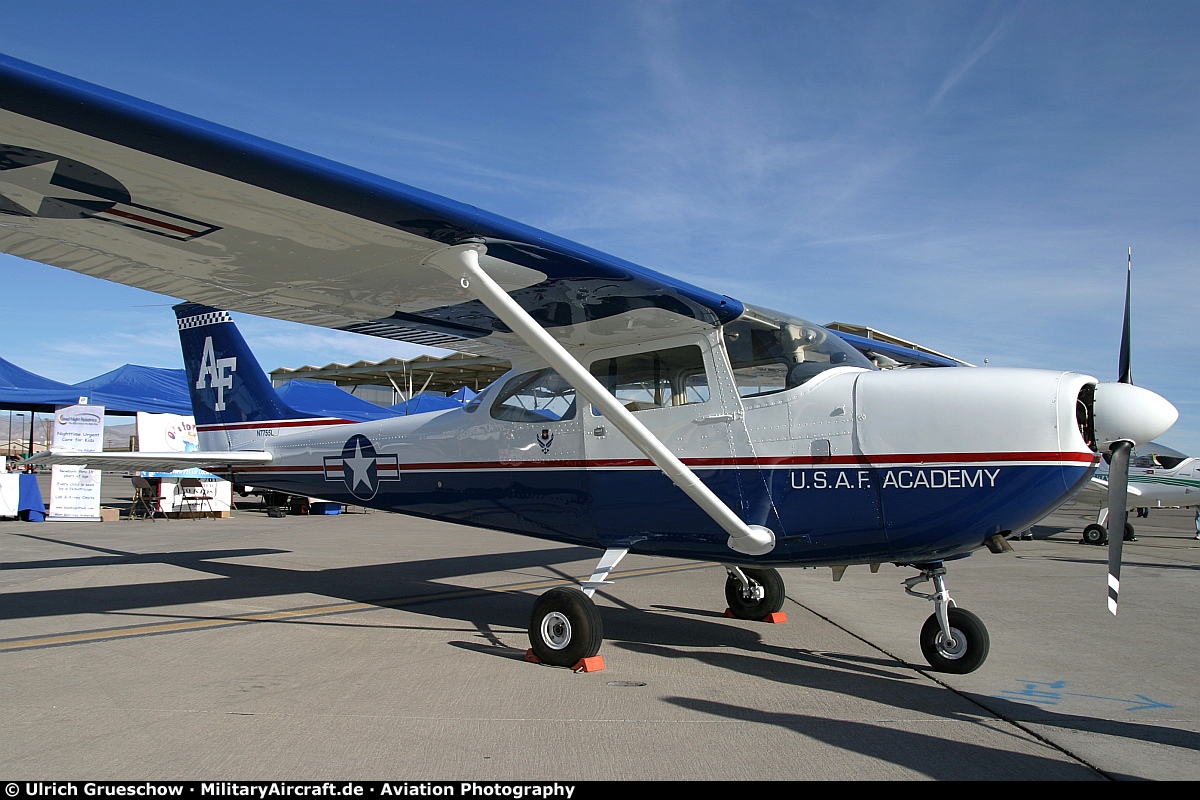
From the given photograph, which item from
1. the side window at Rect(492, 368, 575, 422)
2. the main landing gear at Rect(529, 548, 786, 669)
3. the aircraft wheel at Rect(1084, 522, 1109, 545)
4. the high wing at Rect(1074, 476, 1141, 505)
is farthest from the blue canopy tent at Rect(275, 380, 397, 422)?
the aircraft wheel at Rect(1084, 522, 1109, 545)

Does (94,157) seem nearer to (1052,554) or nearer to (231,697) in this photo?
(231,697)

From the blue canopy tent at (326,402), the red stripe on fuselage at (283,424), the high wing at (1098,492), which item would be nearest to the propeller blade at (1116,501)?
the red stripe on fuselage at (283,424)

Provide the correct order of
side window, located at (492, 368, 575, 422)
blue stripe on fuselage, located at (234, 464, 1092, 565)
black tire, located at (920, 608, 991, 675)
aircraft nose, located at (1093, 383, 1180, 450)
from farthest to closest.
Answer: side window, located at (492, 368, 575, 422) → black tire, located at (920, 608, 991, 675) → blue stripe on fuselage, located at (234, 464, 1092, 565) → aircraft nose, located at (1093, 383, 1180, 450)

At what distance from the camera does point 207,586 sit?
8.12 metres

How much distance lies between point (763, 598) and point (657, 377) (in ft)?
7.53

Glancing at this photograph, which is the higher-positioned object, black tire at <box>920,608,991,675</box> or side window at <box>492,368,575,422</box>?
side window at <box>492,368,575,422</box>

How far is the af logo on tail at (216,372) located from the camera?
9.12m

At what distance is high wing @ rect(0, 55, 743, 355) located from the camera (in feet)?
10.9

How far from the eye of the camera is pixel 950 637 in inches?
190

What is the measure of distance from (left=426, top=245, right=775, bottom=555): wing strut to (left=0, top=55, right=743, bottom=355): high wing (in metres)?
0.20

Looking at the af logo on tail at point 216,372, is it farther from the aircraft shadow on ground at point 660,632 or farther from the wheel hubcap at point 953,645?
the wheel hubcap at point 953,645

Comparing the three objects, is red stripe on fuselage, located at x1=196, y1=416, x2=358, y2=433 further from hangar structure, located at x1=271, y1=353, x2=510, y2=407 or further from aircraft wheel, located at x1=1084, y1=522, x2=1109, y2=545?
hangar structure, located at x1=271, y1=353, x2=510, y2=407

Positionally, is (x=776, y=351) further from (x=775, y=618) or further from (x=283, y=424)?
(x=283, y=424)

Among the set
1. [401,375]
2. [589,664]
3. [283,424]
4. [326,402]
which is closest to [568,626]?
[589,664]
